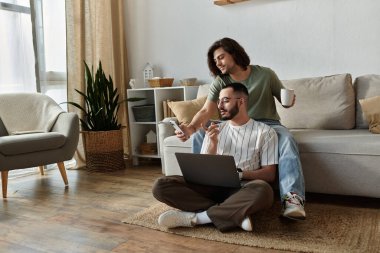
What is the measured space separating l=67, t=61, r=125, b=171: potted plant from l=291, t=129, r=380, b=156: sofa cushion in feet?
5.58

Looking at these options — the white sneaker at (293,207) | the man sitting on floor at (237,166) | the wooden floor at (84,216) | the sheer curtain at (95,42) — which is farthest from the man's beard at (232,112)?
the sheer curtain at (95,42)

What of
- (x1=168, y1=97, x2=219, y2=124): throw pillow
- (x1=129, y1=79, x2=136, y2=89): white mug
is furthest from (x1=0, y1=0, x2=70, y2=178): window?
(x1=168, y1=97, x2=219, y2=124): throw pillow

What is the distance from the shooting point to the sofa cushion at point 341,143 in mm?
1911

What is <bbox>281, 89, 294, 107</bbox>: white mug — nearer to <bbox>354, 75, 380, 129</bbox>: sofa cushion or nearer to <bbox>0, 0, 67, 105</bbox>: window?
<bbox>354, 75, 380, 129</bbox>: sofa cushion

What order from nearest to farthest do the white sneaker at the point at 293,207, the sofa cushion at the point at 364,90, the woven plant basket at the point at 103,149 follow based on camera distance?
the white sneaker at the point at 293,207 < the sofa cushion at the point at 364,90 < the woven plant basket at the point at 103,149

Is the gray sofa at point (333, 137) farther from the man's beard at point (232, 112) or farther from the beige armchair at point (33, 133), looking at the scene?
the beige armchair at point (33, 133)

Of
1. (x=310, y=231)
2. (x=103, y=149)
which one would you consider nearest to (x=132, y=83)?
(x=103, y=149)

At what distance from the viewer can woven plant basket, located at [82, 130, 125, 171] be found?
325 cm

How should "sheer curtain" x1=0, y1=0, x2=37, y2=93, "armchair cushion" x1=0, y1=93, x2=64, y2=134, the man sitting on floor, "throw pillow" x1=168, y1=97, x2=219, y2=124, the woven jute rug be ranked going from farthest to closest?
"sheer curtain" x1=0, y1=0, x2=37, y2=93 → "armchair cushion" x1=0, y1=93, x2=64, y2=134 → "throw pillow" x1=168, y1=97, x2=219, y2=124 → the man sitting on floor → the woven jute rug

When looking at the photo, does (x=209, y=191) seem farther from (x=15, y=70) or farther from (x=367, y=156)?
(x=15, y=70)

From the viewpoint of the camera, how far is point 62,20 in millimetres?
3562

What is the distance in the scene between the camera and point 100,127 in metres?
3.30

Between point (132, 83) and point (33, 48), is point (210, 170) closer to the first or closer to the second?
point (132, 83)

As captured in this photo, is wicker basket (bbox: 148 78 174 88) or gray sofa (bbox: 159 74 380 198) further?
wicker basket (bbox: 148 78 174 88)
